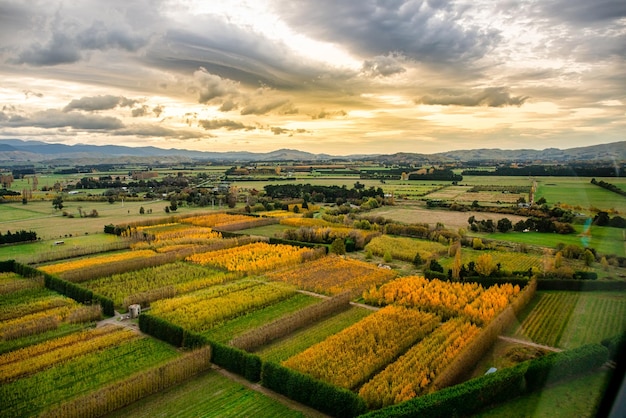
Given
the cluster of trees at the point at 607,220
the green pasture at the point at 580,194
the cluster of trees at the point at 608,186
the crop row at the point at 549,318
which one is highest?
the cluster of trees at the point at 608,186

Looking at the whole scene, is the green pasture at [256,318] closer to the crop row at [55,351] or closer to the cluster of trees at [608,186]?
the crop row at [55,351]

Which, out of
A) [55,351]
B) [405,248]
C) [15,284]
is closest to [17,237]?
[15,284]

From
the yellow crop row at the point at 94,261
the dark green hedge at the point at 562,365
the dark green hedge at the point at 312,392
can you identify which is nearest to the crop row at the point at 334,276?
the dark green hedge at the point at 312,392

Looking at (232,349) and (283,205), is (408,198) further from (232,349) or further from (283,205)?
(232,349)

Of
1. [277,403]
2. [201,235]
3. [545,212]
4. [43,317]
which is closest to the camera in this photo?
[277,403]

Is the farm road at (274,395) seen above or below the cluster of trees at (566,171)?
below

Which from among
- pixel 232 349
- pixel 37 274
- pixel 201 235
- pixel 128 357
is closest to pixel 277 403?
pixel 232 349
